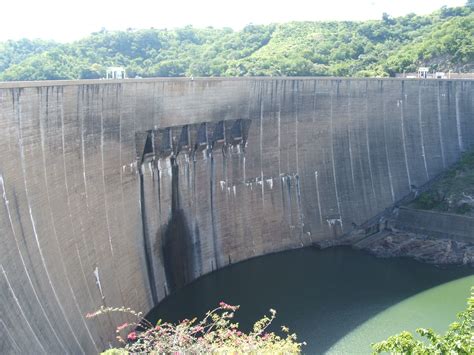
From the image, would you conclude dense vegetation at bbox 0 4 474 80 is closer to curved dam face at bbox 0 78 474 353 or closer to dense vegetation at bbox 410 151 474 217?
curved dam face at bbox 0 78 474 353

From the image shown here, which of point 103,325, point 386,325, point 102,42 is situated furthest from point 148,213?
point 102,42

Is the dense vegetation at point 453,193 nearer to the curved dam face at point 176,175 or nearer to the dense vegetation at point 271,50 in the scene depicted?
the curved dam face at point 176,175

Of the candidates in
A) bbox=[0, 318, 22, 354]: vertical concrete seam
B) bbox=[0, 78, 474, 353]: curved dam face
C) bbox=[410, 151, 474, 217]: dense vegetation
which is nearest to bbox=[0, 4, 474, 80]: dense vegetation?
bbox=[0, 78, 474, 353]: curved dam face

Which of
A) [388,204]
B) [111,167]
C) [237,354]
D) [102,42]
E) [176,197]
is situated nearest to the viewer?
[237,354]

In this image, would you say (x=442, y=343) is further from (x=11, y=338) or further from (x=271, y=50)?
(x=271, y=50)

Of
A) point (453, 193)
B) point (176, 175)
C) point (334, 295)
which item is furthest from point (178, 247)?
point (453, 193)

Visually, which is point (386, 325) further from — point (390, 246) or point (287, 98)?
point (287, 98)
